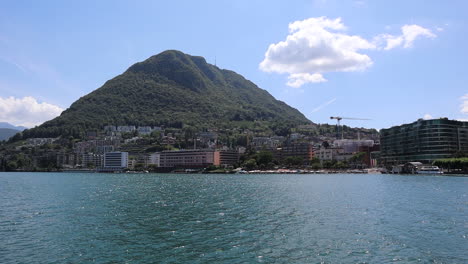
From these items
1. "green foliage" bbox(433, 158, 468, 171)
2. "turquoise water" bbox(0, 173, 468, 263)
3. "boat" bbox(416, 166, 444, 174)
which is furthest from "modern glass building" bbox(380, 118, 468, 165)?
"turquoise water" bbox(0, 173, 468, 263)

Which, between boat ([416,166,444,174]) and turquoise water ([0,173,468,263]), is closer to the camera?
turquoise water ([0,173,468,263])

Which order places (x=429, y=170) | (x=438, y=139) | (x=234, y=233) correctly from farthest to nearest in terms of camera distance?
(x=438, y=139)
(x=429, y=170)
(x=234, y=233)

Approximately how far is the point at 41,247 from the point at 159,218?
14.6 metres

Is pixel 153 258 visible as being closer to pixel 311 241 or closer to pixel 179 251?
pixel 179 251

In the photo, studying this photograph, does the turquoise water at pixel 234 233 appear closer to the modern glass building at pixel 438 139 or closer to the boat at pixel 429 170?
the boat at pixel 429 170

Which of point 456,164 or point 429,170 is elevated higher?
point 456,164

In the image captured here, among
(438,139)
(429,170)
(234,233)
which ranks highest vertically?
(438,139)

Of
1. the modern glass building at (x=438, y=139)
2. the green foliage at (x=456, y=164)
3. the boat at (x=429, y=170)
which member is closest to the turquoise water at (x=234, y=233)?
the green foliage at (x=456, y=164)

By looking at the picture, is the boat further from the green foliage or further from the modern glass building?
the modern glass building

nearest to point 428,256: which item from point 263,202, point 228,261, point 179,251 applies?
point 228,261

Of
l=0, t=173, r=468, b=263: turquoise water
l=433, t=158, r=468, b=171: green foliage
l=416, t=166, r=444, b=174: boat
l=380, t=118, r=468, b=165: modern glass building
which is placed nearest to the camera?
l=0, t=173, r=468, b=263: turquoise water

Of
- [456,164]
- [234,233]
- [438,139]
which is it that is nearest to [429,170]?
[456,164]

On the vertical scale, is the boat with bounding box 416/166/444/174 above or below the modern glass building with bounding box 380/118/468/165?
below

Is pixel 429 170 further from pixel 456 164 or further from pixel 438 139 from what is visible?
pixel 438 139
